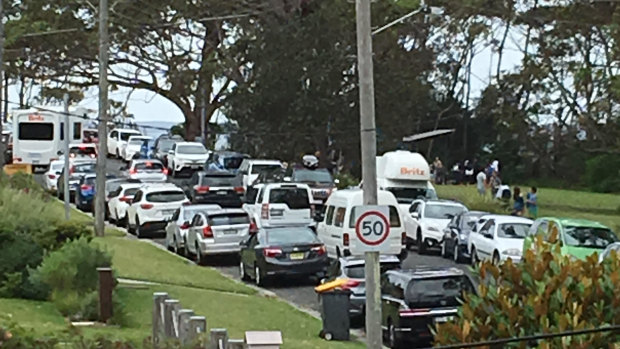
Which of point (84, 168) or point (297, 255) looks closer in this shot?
point (297, 255)

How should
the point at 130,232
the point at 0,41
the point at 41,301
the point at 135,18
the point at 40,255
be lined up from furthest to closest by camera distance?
the point at 135,18 < the point at 130,232 < the point at 0,41 < the point at 40,255 < the point at 41,301

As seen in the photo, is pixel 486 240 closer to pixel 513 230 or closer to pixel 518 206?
pixel 513 230

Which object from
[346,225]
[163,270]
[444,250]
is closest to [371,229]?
[163,270]

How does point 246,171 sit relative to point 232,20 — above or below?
below

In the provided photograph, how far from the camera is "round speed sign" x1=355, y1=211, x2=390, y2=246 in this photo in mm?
15273

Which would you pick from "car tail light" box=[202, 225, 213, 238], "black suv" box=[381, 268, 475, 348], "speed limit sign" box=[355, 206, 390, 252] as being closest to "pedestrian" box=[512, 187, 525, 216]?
"car tail light" box=[202, 225, 213, 238]

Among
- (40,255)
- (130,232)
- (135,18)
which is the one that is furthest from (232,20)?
(40,255)

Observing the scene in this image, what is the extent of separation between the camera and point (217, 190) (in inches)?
1700

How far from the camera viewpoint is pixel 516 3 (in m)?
48.7

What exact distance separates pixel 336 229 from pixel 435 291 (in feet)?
35.7

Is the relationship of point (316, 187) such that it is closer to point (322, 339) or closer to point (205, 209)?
point (205, 209)

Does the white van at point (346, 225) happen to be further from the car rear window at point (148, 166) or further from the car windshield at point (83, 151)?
the car windshield at point (83, 151)

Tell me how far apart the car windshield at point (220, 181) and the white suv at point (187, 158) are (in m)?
12.8

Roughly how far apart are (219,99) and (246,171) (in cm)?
2120
